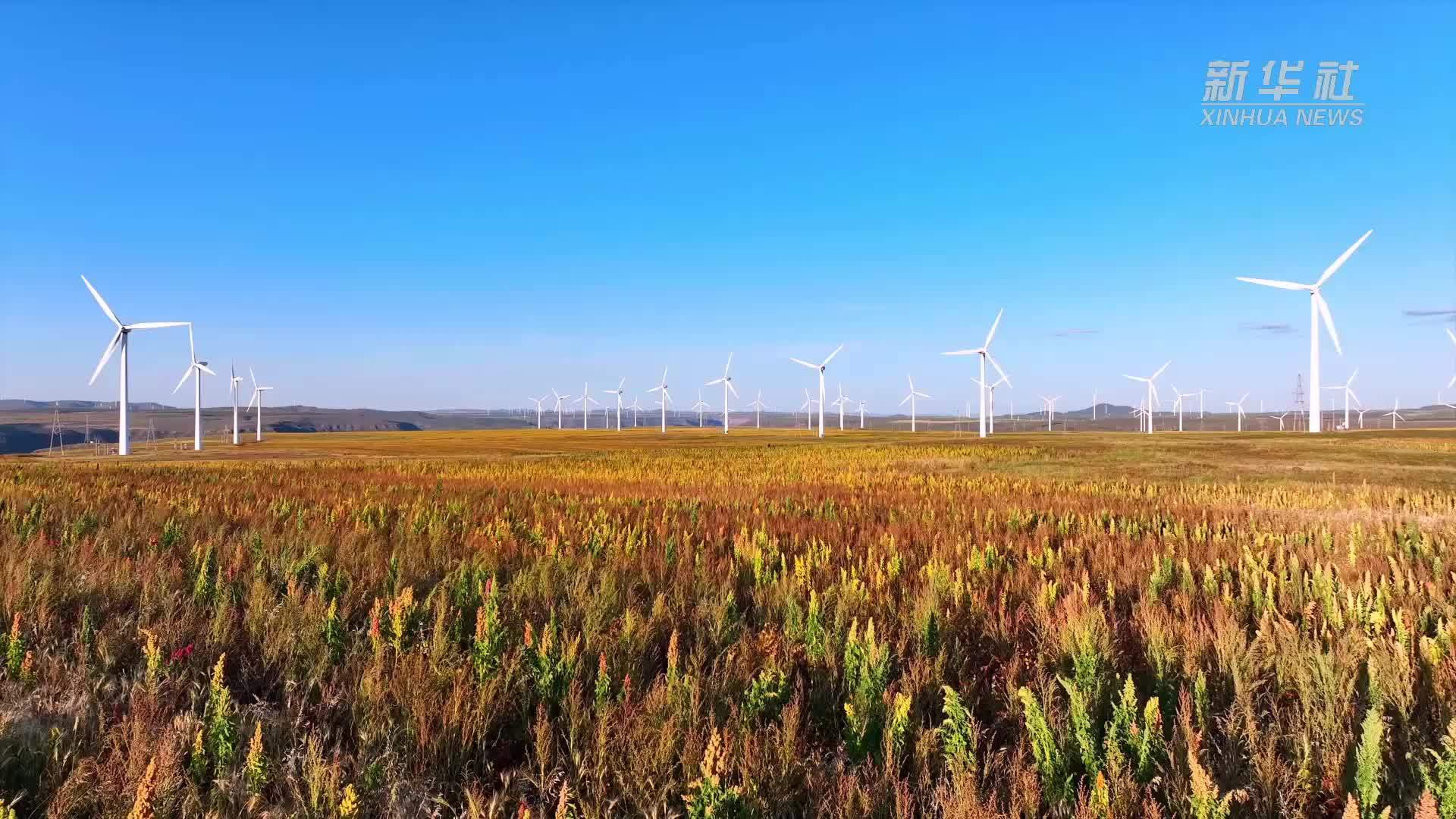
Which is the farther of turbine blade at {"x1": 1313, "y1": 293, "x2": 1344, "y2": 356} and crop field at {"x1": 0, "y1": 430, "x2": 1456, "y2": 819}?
turbine blade at {"x1": 1313, "y1": 293, "x2": 1344, "y2": 356}

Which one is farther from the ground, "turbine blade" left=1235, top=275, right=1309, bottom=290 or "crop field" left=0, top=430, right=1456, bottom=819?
"turbine blade" left=1235, top=275, right=1309, bottom=290

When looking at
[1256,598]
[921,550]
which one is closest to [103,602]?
[921,550]

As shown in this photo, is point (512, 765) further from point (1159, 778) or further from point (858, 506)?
point (858, 506)

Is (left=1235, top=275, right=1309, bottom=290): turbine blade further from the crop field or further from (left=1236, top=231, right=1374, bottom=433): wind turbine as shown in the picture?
the crop field

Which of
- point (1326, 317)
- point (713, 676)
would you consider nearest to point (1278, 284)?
point (1326, 317)

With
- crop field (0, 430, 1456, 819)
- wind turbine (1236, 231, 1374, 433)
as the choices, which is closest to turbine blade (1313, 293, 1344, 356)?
A: wind turbine (1236, 231, 1374, 433)

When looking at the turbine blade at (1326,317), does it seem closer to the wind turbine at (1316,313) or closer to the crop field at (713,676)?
the wind turbine at (1316,313)

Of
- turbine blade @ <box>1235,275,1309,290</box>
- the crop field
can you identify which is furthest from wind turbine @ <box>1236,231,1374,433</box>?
the crop field

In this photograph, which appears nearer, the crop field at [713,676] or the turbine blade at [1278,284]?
the crop field at [713,676]

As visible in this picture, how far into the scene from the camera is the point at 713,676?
15.7ft

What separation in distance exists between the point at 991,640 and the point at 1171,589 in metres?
3.68

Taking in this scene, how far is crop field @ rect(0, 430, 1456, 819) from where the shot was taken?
3.60m

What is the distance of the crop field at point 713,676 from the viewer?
3604mm

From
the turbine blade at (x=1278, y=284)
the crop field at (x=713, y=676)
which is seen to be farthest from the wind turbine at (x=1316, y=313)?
the crop field at (x=713, y=676)
